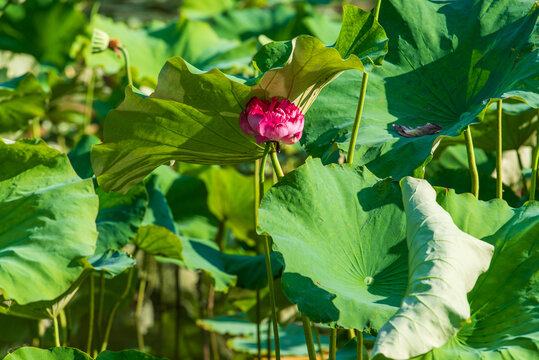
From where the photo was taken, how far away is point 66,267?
40.2 inches

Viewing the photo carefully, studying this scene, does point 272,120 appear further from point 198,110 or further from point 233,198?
point 233,198

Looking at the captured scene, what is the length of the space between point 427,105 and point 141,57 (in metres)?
1.34

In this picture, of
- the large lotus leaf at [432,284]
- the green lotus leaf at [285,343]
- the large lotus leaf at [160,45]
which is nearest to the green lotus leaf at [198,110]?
the large lotus leaf at [432,284]

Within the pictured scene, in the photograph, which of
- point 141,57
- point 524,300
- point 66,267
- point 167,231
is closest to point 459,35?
point 524,300

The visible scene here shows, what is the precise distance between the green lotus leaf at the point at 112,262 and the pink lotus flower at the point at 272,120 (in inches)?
15.5

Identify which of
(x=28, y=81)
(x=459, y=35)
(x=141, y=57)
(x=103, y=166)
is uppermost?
(x=459, y=35)

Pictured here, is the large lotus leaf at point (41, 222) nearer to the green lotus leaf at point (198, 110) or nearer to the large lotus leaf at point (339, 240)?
the green lotus leaf at point (198, 110)

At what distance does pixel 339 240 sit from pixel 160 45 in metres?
1.64

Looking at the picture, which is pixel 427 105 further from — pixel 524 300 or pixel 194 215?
pixel 194 215

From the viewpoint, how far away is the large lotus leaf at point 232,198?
190 centimetres

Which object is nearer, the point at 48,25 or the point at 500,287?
the point at 500,287

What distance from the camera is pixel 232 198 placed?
1.94 metres

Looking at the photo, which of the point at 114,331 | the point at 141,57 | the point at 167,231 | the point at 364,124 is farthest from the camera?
the point at 114,331

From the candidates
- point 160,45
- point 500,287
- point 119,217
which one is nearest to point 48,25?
point 160,45
